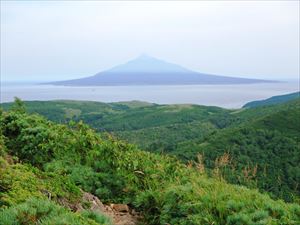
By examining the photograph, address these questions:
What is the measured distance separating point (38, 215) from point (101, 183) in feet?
9.30

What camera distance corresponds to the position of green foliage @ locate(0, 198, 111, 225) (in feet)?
11.2

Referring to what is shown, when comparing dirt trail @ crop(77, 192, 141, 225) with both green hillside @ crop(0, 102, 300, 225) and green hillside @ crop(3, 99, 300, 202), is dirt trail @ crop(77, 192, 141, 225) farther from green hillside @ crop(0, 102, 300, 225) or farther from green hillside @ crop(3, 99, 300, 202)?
green hillside @ crop(3, 99, 300, 202)

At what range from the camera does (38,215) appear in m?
3.60

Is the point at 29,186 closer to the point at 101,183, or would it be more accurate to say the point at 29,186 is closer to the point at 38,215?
the point at 38,215

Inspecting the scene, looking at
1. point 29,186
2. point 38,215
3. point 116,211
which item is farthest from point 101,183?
point 38,215

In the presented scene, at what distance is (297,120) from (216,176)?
2718 inches

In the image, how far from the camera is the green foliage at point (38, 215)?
340cm

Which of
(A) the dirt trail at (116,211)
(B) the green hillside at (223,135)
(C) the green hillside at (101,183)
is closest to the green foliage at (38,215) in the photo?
(C) the green hillside at (101,183)

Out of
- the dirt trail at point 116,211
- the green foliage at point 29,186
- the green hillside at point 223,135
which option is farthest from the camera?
the green hillside at point 223,135

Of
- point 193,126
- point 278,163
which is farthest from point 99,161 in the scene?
point 193,126

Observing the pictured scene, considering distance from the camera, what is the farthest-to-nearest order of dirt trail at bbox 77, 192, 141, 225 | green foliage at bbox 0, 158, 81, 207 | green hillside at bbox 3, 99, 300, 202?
green hillside at bbox 3, 99, 300, 202 < dirt trail at bbox 77, 192, 141, 225 < green foliage at bbox 0, 158, 81, 207

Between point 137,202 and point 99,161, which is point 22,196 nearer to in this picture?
point 137,202

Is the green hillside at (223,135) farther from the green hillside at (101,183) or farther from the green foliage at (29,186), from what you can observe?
the green foliage at (29,186)

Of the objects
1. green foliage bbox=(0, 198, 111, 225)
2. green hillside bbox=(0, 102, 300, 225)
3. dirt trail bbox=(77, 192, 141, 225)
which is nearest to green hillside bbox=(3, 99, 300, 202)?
green hillside bbox=(0, 102, 300, 225)
